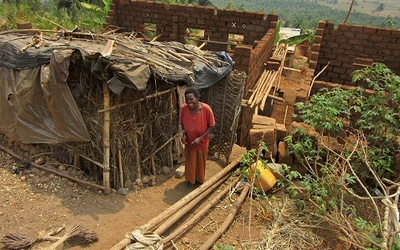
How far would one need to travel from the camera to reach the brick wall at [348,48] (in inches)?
339

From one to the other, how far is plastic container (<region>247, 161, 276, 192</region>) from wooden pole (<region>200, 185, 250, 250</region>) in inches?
7.2

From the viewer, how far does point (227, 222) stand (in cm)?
443

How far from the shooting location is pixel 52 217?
14.5 ft

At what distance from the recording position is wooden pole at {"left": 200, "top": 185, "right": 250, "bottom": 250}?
13.1 ft

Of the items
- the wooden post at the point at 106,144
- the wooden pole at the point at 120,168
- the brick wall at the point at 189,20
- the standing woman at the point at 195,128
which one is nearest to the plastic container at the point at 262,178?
the standing woman at the point at 195,128

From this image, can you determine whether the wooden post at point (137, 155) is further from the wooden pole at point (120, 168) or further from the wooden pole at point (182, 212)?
the wooden pole at point (182, 212)

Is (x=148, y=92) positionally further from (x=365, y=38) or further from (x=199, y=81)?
(x=365, y=38)

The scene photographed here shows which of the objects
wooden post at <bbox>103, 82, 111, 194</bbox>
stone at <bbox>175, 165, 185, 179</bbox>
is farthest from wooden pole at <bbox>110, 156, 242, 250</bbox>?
wooden post at <bbox>103, 82, 111, 194</bbox>

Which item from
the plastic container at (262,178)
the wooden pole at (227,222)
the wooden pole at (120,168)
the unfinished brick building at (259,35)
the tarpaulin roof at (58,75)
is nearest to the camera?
the wooden pole at (227,222)

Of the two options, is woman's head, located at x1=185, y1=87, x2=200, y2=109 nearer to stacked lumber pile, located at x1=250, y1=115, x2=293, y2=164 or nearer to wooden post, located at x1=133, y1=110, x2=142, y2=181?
wooden post, located at x1=133, y1=110, x2=142, y2=181

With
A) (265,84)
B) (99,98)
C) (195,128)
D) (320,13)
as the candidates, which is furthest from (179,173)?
(320,13)

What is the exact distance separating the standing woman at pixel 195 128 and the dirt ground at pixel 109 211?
540 mm

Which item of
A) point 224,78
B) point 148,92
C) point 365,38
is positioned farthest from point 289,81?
point 148,92

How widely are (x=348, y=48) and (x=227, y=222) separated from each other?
6.78 metres
